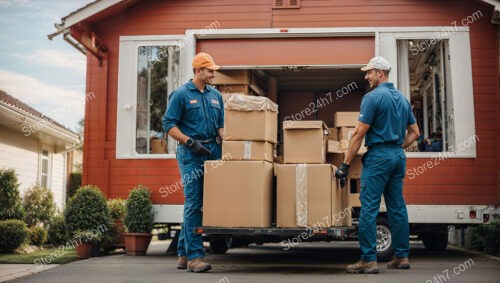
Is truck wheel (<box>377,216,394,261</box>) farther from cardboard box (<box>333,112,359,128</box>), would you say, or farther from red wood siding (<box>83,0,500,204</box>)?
cardboard box (<box>333,112,359,128</box>)

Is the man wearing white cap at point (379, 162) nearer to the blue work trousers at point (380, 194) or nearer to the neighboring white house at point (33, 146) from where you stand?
the blue work trousers at point (380, 194)

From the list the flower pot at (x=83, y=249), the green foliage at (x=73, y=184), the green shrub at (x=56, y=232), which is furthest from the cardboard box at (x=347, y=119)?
the green foliage at (x=73, y=184)

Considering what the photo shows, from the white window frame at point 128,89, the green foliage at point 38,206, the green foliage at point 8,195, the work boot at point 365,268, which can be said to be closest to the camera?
the work boot at point 365,268

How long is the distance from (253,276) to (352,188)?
3.19 m

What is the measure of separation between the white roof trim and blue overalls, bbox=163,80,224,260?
10.8 feet

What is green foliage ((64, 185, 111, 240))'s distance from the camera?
30.4 feet

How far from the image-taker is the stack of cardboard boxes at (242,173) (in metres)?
6.48

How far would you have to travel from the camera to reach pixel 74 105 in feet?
40.5

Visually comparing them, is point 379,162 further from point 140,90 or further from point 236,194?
point 140,90

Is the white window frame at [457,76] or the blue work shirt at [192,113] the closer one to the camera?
the blue work shirt at [192,113]

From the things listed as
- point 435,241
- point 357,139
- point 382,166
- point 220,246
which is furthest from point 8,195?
point 382,166

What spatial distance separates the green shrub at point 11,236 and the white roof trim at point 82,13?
366 centimetres

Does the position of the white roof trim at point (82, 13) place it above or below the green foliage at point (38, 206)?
above

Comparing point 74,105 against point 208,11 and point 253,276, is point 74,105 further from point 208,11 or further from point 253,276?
point 253,276
